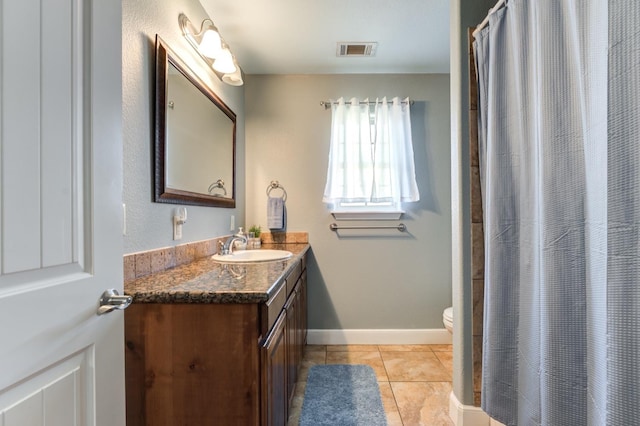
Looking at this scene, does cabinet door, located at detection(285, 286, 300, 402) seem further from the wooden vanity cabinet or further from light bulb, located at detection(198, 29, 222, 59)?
light bulb, located at detection(198, 29, 222, 59)

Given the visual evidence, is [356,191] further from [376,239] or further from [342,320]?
[342,320]

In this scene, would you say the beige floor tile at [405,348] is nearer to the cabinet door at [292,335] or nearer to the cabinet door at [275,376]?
the cabinet door at [292,335]

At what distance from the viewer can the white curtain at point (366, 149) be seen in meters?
2.63

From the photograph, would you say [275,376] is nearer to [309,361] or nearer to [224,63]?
[309,361]

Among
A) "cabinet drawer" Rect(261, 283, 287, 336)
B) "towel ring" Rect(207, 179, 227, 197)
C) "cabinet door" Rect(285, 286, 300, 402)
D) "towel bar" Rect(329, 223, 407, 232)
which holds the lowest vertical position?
"cabinet door" Rect(285, 286, 300, 402)

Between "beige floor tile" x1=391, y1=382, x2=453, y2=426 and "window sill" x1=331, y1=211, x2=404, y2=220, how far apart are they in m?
1.27

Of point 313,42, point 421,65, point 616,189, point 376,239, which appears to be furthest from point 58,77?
point 421,65

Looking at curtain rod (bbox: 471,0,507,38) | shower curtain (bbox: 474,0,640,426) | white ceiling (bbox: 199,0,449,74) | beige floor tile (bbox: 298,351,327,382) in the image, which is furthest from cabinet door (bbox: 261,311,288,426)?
white ceiling (bbox: 199,0,449,74)

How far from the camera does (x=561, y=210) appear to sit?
958 mm

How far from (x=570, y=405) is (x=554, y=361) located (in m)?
0.13

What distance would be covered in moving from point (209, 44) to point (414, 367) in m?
2.50

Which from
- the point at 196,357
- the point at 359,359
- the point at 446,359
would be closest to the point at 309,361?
the point at 359,359

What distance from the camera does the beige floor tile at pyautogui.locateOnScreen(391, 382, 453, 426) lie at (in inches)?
65.7

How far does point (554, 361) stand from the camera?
95 cm
